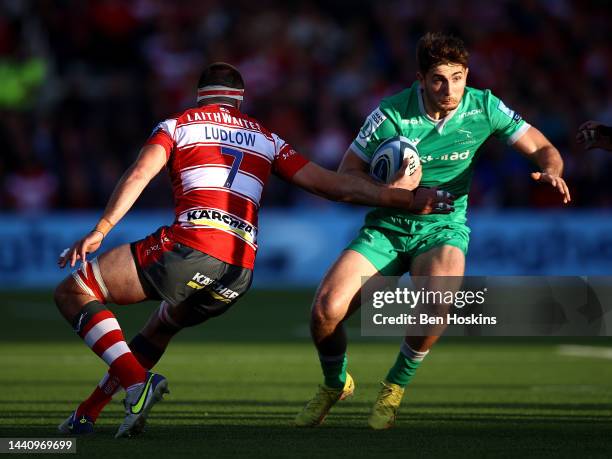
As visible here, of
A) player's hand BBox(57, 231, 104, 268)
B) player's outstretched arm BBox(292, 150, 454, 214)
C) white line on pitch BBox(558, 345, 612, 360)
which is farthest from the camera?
white line on pitch BBox(558, 345, 612, 360)

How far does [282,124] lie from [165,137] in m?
13.5

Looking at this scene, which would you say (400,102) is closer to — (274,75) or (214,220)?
(214,220)

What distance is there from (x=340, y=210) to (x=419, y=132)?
11749 mm

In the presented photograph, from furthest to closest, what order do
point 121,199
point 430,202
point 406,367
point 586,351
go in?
1. point 586,351
2. point 406,367
3. point 430,202
4. point 121,199

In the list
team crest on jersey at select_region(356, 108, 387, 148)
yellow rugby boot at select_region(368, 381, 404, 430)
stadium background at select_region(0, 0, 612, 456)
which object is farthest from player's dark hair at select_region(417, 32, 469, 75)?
stadium background at select_region(0, 0, 612, 456)

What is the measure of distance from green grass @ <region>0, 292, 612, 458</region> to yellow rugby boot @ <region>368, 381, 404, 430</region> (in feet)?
0.48

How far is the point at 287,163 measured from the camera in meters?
7.50

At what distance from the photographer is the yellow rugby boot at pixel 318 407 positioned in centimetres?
772

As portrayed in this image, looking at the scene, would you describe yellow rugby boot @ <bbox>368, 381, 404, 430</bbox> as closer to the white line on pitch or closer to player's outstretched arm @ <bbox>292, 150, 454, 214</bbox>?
player's outstretched arm @ <bbox>292, 150, 454, 214</bbox>

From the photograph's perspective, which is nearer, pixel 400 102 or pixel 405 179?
pixel 405 179

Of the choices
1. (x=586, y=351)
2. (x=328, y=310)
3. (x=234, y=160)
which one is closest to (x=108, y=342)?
(x=234, y=160)

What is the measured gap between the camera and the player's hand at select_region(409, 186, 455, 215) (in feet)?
24.7

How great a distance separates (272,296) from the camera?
18.8m

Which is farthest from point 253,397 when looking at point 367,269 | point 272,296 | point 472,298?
point 272,296
